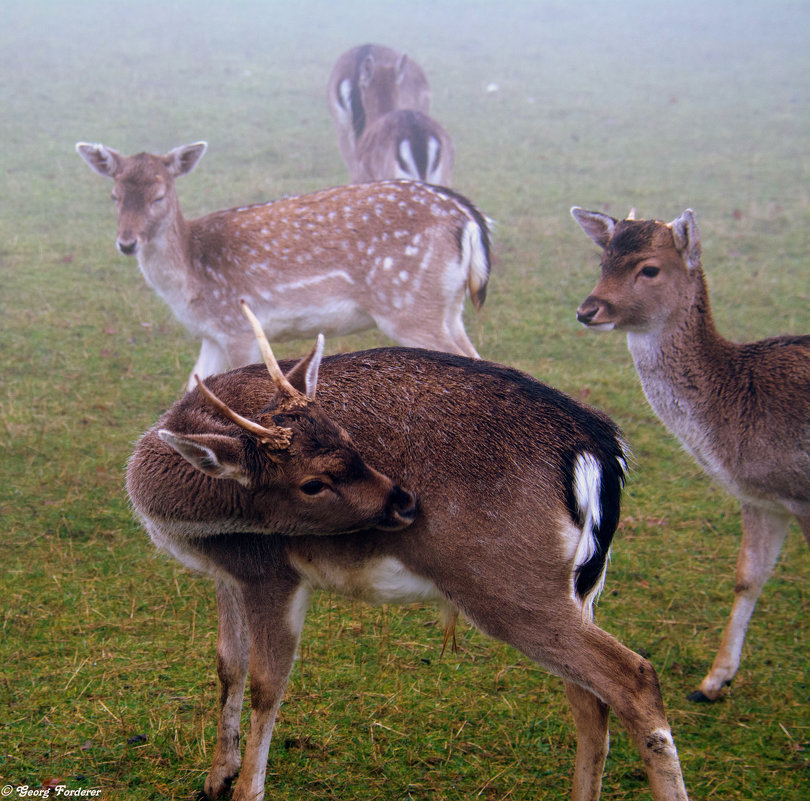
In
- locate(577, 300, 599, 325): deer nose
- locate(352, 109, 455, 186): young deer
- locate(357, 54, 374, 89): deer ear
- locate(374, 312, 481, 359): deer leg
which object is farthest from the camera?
locate(357, 54, 374, 89): deer ear

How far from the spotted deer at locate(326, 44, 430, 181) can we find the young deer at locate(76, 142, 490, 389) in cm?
447

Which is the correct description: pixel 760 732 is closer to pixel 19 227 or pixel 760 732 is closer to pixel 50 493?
pixel 50 493

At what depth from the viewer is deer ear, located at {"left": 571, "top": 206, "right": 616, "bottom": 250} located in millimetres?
4629

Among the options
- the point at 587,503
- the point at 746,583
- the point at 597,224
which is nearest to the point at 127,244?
the point at 597,224

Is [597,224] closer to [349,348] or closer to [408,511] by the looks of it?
[408,511]

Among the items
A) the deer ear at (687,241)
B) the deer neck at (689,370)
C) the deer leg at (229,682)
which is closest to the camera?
the deer leg at (229,682)

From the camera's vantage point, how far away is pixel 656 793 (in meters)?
2.74

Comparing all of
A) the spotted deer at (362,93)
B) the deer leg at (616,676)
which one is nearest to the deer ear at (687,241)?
the deer leg at (616,676)

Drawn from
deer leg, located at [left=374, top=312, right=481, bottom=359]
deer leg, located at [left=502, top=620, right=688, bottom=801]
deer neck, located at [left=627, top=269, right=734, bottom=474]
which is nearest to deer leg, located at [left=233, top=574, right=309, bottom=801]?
deer leg, located at [left=502, top=620, right=688, bottom=801]

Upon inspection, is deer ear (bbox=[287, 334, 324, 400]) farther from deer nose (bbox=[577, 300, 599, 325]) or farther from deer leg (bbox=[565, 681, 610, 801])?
deer nose (bbox=[577, 300, 599, 325])

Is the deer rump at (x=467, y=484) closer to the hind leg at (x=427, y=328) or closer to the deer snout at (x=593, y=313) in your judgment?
the deer snout at (x=593, y=313)

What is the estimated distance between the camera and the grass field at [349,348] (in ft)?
10.9

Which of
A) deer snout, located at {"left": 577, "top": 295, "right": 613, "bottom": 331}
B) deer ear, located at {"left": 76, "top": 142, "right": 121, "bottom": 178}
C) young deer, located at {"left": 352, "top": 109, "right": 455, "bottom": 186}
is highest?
deer ear, located at {"left": 76, "top": 142, "right": 121, "bottom": 178}

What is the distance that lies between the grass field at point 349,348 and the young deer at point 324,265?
0.88 m
